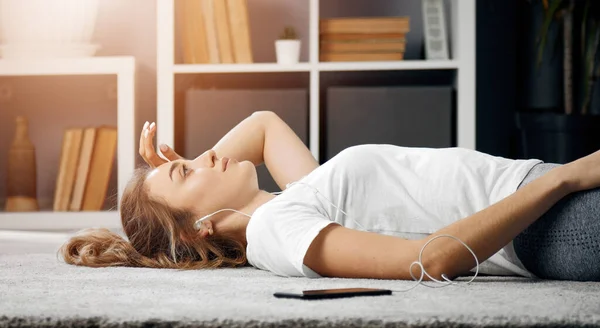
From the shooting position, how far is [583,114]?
114 inches

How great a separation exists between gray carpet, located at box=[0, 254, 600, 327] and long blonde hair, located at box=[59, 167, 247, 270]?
0.32ft

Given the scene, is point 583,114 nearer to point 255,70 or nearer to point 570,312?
point 255,70

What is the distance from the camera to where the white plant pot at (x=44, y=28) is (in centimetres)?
302

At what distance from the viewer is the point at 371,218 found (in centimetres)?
148

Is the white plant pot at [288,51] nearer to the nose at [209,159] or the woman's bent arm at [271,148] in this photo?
the woman's bent arm at [271,148]

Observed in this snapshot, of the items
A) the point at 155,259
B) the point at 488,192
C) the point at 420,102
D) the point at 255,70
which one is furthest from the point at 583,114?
the point at 155,259

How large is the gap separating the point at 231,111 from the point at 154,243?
4.25 feet

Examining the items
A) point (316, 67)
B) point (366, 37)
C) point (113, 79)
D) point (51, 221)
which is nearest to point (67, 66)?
point (113, 79)

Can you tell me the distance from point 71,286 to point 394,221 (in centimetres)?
58

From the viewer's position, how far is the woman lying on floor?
4.38ft

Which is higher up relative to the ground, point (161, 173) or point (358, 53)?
point (358, 53)

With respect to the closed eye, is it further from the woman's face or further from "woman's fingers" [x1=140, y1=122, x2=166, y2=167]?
"woman's fingers" [x1=140, y1=122, x2=166, y2=167]

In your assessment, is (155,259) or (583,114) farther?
(583,114)

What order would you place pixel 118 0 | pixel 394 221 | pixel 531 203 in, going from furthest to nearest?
1. pixel 118 0
2. pixel 394 221
3. pixel 531 203
